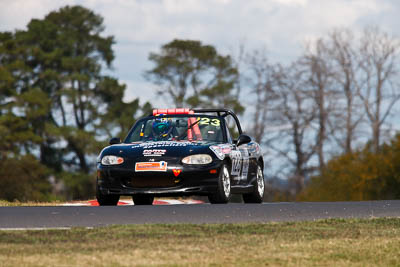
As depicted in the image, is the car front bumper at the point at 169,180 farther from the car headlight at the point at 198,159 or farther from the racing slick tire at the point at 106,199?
the racing slick tire at the point at 106,199

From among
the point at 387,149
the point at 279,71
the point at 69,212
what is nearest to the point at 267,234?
the point at 69,212

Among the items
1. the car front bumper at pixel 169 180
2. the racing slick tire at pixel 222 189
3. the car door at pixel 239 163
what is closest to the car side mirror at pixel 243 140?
the car door at pixel 239 163

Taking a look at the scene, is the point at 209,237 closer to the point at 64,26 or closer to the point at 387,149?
the point at 387,149

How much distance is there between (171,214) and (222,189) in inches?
102

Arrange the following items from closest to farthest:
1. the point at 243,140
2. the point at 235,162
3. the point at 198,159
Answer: the point at 198,159
the point at 235,162
the point at 243,140

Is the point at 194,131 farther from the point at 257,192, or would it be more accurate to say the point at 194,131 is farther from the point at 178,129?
the point at 257,192

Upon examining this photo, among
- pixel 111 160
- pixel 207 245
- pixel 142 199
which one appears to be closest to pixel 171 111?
pixel 142 199

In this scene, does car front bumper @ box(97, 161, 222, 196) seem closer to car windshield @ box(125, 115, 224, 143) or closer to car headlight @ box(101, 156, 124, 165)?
car headlight @ box(101, 156, 124, 165)

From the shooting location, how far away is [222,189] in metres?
15.2

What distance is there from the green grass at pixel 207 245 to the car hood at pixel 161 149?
4114 millimetres

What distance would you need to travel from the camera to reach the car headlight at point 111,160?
1516 cm

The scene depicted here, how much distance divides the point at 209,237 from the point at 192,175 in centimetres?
521

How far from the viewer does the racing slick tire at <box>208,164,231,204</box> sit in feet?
49.8

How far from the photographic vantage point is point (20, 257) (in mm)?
8344
